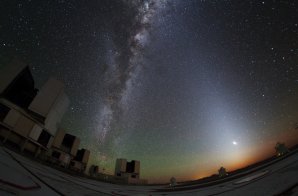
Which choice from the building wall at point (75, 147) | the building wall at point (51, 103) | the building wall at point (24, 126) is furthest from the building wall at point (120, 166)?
the building wall at point (24, 126)

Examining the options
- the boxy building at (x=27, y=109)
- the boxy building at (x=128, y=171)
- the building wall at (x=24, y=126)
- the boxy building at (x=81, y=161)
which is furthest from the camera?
the boxy building at (x=128, y=171)

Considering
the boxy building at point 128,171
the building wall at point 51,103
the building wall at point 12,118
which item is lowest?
the boxy building at point 128,171

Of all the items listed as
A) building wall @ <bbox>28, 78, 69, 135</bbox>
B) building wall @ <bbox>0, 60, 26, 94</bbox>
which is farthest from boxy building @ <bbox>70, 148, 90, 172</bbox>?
building wall @ <bbox>0, 60, 26, 94</bbox>

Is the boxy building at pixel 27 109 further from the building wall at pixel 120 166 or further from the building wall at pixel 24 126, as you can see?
the building wall at pixel 120 166

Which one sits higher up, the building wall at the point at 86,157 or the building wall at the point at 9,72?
the building wall at the point at 9,72

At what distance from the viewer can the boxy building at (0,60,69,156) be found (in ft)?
49.1

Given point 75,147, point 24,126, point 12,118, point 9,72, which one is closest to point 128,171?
point 75,147

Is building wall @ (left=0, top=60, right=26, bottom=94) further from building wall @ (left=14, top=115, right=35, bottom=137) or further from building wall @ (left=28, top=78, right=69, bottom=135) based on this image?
building wall @ (left=14, top=115, right=35, bottom=137)

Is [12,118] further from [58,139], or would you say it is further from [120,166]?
[120,166]

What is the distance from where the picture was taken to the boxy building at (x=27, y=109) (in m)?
15.0

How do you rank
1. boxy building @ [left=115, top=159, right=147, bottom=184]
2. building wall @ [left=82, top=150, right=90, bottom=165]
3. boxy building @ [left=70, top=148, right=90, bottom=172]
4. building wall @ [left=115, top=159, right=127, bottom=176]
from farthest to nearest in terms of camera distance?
building wall @ [left=115, top=159, right=127, bottom=176] → boxy building @ [left=115, top=159, right=147, bottom=184] → building wall @ [left=82, top=150, right=90, bottom=165] → boxy building @ [left=70, top=148, right=90, bottom=172]

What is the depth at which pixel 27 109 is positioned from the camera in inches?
656

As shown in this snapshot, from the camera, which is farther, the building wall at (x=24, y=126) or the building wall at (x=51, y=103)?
the building wall at (x=51, y=103)

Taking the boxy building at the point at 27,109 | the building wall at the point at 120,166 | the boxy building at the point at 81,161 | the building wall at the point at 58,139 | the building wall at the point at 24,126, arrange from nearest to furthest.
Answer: the boxy building at the point at 27,109, the building wall at the point at 24,126, the building wall at the point at 58,139, the boxy building at the point at 81,161, the building wall at the point at 120,166
